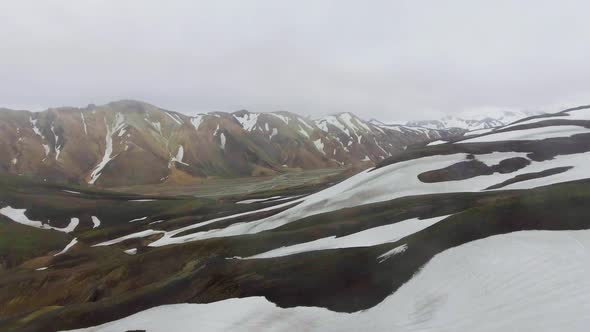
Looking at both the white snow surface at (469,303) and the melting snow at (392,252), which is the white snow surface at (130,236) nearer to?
the white snow surface at (469,303)

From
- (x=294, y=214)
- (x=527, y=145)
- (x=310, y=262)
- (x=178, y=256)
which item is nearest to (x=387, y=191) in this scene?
(x=294, y=214)

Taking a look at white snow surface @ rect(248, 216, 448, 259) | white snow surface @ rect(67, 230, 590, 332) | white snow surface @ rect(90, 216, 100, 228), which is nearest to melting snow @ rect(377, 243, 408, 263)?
white snow surface @ rect(67, 230, 590, 332)

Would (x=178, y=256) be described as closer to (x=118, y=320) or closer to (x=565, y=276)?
(x=118, y=320)

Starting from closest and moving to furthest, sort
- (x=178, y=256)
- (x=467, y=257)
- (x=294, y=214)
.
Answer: (x=467, y=257)
(x=178, y=256)
(x=294, y=214)

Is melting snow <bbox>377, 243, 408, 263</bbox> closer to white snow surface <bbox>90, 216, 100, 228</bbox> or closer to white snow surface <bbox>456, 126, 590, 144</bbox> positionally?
white snow surface <bbox>456, 126, 590, 144</bbox>

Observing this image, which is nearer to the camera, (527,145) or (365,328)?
(365,328)

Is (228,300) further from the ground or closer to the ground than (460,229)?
closer to the ground

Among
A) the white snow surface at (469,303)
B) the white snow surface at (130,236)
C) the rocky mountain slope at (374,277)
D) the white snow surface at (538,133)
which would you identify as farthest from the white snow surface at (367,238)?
the white snow surface at (538,133)
